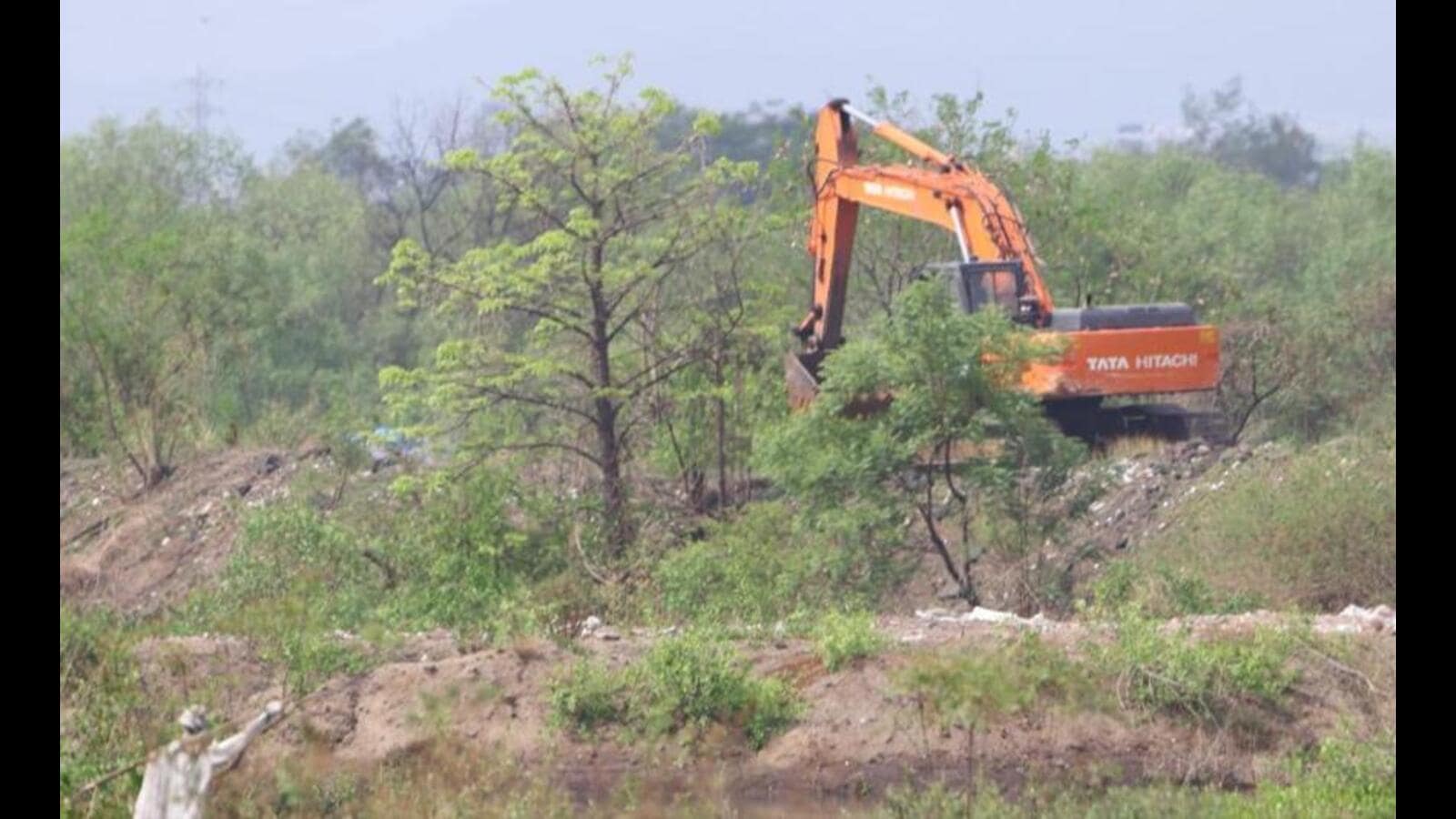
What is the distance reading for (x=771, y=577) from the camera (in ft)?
55.7

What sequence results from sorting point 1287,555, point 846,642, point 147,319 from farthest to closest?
1. point 147,319
2. point 1287,555
3. point 846,642

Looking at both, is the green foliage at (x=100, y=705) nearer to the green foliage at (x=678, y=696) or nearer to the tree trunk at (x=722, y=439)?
the green foliage at (x=678, y=696)

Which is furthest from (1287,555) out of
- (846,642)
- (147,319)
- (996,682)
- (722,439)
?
(147,319)

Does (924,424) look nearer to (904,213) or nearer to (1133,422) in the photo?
(904,213)

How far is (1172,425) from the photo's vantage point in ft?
74.5

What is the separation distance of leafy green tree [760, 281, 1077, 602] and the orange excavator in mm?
2672

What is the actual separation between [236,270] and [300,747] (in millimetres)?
20172

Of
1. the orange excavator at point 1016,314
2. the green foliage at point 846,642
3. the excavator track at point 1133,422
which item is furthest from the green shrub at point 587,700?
the excavator track at point 1133,422

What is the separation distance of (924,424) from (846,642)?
4.39 meters

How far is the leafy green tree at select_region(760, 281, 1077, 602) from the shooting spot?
655 inches

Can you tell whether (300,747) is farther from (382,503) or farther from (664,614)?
(382,503)

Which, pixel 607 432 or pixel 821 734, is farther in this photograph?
pixel 607 432

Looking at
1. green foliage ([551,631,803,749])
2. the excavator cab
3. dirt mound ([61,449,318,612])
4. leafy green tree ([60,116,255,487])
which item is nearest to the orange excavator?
the excavator cab
